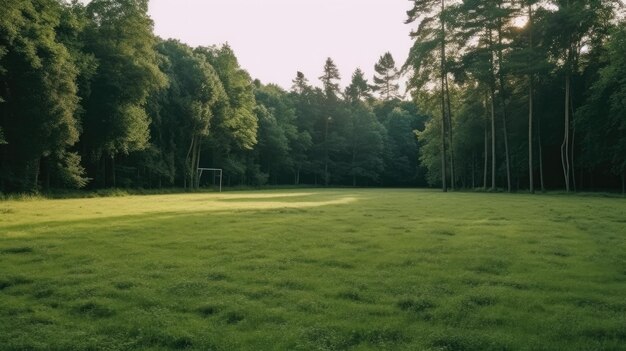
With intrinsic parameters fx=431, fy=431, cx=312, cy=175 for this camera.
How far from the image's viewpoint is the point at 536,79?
4719cm

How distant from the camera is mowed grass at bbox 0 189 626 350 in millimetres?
5863

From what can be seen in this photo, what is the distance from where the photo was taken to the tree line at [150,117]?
31258mm

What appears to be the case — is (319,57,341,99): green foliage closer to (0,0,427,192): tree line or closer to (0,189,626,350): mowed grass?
(0,0,427,192): tree line

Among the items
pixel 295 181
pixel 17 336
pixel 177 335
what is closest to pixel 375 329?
pixel 177 335

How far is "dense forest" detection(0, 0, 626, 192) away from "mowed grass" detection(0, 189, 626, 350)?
2170 centimetres

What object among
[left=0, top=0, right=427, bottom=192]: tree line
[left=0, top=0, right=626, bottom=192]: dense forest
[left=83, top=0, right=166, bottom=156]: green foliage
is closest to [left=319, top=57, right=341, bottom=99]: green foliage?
[left=0, top=0, right=427, bottom=192]: tree line

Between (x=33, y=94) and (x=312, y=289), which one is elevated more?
(x=33, y=94)

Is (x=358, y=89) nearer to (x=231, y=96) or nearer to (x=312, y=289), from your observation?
(x=231, y=96)

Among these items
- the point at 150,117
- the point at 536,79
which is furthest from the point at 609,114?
the point at 150,117

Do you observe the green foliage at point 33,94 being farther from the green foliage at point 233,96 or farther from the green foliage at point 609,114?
the green foliage at point 609,114

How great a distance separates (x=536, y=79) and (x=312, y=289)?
48.0 m

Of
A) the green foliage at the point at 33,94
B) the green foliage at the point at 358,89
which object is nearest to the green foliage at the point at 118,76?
the green foliage at the point at 33,94

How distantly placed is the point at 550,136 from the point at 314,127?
175 feet

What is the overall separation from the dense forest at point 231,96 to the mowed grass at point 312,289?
2170 cm
